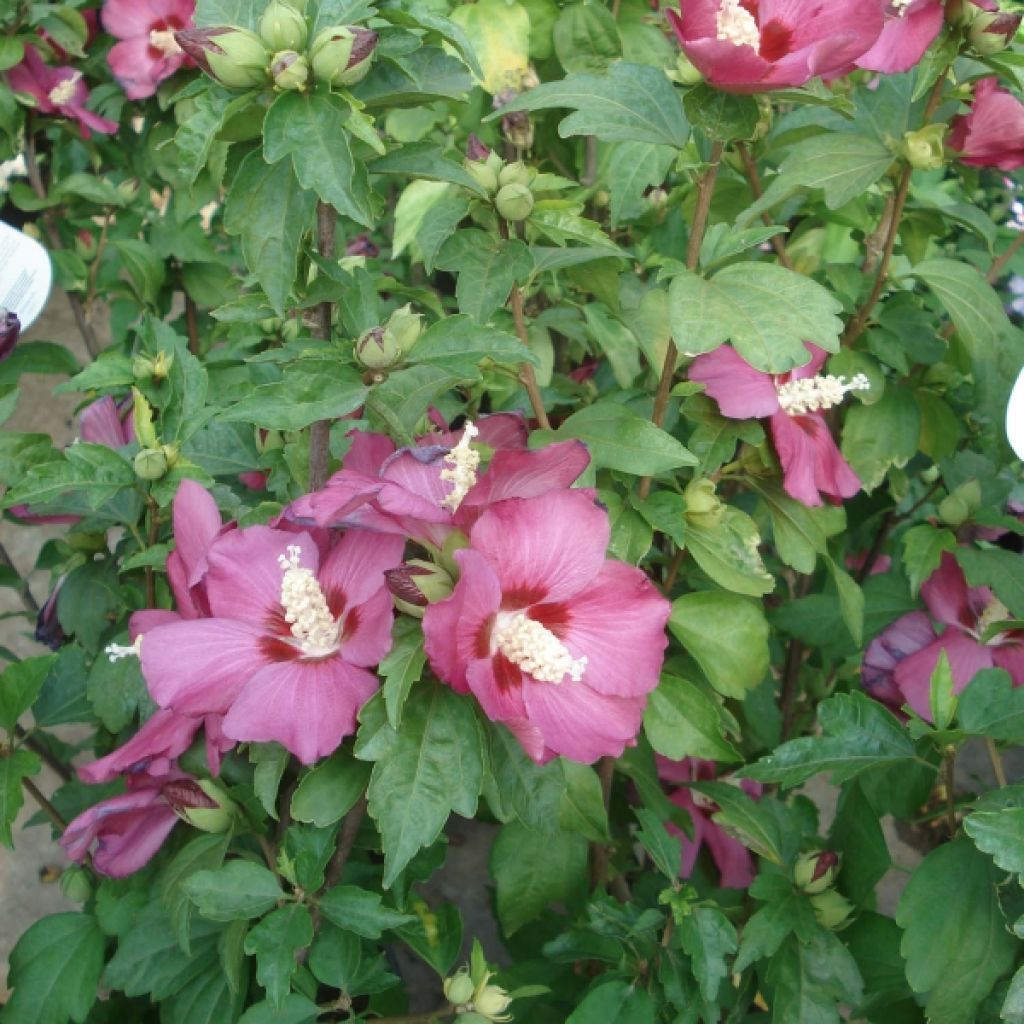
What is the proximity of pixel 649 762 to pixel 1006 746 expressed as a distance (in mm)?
383

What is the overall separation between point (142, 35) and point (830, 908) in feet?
4.38

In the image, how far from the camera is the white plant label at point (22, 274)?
1.03 meters

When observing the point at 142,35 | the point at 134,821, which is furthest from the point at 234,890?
the point at 142,35

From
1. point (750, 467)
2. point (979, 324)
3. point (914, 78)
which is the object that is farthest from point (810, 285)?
point (914, 78)

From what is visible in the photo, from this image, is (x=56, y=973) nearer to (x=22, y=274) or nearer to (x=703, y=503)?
(x=22, y=274)

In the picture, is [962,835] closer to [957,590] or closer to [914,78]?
[957,590]

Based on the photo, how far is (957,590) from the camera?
115cm

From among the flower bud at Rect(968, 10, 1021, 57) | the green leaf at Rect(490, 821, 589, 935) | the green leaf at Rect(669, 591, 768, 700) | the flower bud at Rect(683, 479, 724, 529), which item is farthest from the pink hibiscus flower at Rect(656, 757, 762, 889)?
the flower bud at Rect(968, 10, 1021, 57)

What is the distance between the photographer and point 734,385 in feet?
3.15

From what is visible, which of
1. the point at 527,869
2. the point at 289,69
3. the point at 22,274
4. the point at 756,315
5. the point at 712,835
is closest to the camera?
the point at 289,69

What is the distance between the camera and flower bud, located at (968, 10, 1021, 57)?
922 millimetres

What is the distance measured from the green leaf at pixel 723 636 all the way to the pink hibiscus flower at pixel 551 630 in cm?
26

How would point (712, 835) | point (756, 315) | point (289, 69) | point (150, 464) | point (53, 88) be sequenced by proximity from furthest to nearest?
point (53, 88) → point (712, 835) → point (150, 464) → point (756, 315) → point (289, 69)

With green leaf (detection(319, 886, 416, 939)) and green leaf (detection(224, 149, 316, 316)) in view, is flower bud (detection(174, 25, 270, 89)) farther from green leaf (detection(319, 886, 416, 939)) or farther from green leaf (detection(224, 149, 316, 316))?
green leaf (detection(319, 886, 416, 939))
